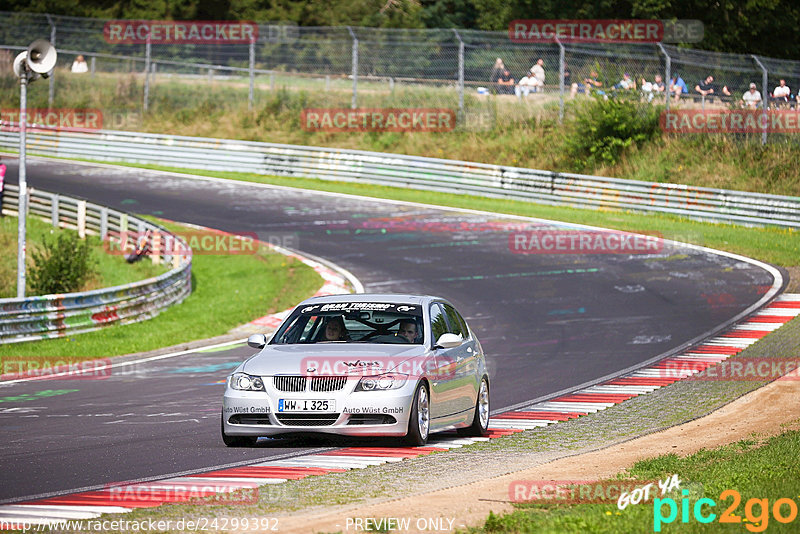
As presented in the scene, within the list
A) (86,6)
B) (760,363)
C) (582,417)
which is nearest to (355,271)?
(760,363)

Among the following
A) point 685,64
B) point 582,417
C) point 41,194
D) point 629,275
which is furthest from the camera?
point 685,64

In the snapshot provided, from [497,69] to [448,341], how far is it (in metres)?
28.3

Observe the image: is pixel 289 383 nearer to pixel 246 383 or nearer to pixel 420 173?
pixel 246 383

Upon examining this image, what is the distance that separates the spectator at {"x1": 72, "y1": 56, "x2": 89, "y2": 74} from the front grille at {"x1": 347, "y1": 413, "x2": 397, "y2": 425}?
130ft

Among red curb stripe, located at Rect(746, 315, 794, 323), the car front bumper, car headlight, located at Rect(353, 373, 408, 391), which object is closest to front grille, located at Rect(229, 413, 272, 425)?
the car front bumper

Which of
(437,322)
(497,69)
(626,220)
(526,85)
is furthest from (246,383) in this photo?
(526,85)

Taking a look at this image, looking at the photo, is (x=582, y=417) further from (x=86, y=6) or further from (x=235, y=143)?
(x=86, y=6)

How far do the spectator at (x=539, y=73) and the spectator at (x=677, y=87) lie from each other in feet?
13.4

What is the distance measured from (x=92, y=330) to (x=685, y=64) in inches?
824

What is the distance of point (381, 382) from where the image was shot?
10148mm

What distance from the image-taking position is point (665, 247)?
27.4 meters

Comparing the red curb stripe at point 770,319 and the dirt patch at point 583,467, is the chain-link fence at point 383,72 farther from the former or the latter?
the dirt patch at point 583,467

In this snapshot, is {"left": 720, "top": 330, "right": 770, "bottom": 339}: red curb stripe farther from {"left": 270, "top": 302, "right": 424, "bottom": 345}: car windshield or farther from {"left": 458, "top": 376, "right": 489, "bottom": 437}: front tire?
{"left": 270, "top": 302, "right": 424, "bottom": 345}: car windshield

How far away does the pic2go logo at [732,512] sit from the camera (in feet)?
22.6
